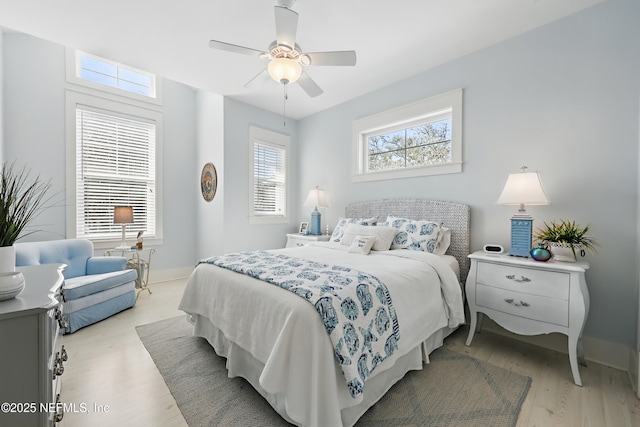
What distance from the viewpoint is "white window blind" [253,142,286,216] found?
4391 millimetres

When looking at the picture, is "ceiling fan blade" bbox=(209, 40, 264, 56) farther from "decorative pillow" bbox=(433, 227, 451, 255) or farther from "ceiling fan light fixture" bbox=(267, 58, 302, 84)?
"decorative pillow" bbox=(433, 227, 451, 255)

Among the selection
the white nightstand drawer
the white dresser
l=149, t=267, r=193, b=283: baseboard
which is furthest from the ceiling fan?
l=149, t=267, r=193, b=283: baseboard

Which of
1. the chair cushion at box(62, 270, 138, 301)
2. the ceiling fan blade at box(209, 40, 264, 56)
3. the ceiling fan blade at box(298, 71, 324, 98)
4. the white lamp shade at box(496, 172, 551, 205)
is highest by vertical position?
the ceiling fan blade at box(209, 40, 264, 56)

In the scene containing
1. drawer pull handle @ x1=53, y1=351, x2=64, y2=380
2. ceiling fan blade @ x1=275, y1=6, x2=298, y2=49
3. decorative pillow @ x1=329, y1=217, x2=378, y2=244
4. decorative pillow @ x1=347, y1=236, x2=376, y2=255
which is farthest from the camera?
decorative pillow @ x1=329, y1=217, x2=378, y2=244

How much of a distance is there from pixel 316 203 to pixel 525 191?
2.63 metres

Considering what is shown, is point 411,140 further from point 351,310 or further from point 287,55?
point 351,310

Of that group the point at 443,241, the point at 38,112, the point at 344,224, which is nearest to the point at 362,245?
the point at 344,224

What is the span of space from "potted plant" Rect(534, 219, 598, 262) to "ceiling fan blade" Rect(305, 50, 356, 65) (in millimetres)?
2047

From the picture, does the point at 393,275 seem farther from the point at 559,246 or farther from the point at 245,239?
the point at 245,239

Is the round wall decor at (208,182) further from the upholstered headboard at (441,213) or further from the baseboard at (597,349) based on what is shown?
the baseboard at (597,349)

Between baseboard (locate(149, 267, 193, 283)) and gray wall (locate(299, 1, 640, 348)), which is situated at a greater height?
gray wall (locate(299, 1, 640, 348))

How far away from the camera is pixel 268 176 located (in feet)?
14.9

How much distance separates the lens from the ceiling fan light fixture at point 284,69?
2.11 meters

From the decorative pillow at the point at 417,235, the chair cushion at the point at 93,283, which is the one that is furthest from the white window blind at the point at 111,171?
the decorative pillow at the point at 417,235
